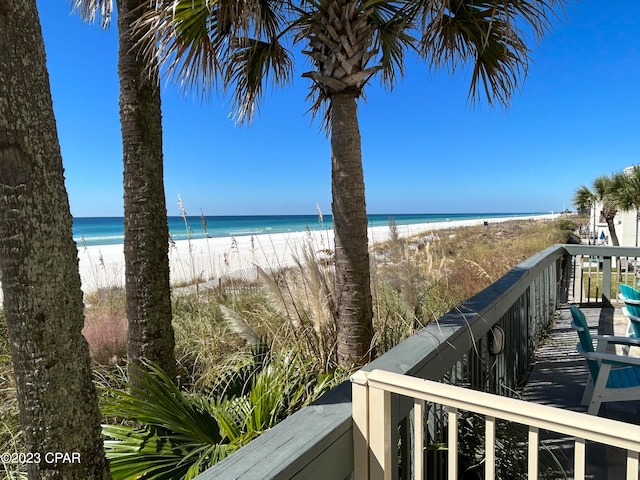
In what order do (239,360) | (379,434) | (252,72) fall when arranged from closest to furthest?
(379,434) < (239,360) < (252,72)

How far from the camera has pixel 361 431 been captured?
123cm

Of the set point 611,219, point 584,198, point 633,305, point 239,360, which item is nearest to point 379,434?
point 239,360

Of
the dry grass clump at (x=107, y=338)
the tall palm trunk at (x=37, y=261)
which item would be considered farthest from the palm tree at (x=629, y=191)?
the tall palm trunk at (x=37, y=261)

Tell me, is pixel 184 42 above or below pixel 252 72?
below

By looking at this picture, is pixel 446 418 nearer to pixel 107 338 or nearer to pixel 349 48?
pixel 349 48

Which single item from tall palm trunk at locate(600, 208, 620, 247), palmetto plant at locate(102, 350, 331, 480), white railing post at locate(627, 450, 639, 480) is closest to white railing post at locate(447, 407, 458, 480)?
white railing post at locate(627, 450, 639, 480)

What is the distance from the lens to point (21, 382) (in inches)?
45.7

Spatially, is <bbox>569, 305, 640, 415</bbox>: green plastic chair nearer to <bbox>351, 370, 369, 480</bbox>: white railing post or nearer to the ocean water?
the ocean water

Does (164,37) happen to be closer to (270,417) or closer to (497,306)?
(270,417)

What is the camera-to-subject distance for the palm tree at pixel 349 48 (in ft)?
8.20

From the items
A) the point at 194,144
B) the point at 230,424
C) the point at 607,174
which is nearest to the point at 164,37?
the point at 230,424

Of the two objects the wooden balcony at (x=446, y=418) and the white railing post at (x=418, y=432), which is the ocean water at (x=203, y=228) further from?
the white railing post at (x=418, y=432)

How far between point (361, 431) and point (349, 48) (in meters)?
2.47

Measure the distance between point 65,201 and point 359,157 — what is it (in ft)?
6.34
